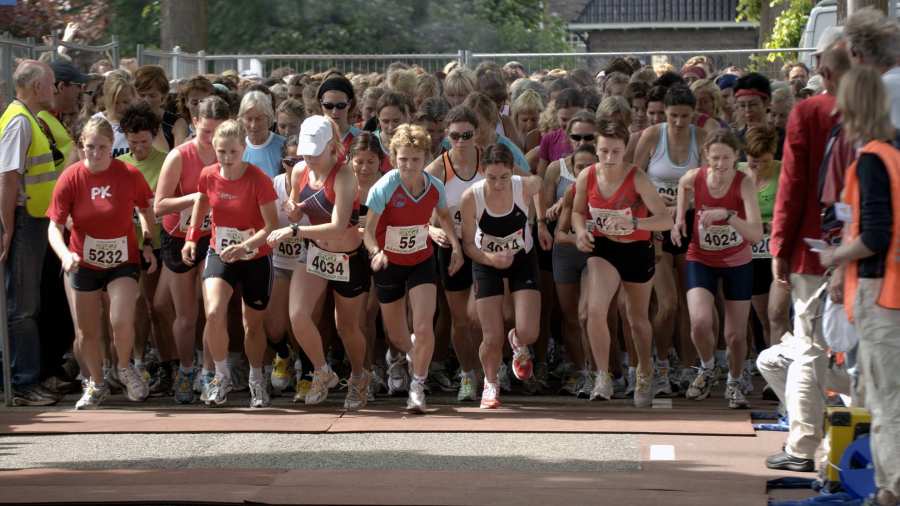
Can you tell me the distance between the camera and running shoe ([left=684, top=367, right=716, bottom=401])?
388 inches

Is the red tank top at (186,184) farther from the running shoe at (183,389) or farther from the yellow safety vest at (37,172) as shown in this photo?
the running shoe at (183,389)

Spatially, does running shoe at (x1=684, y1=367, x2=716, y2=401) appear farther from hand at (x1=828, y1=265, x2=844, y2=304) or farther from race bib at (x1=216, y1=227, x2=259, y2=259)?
hand at (x1=828, y1=265, x2=844, y2=304)

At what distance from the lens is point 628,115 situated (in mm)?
10148

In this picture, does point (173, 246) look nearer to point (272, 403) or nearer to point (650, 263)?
point (272, 403)

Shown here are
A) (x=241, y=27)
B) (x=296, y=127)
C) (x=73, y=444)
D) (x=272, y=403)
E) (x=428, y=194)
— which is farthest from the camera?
(x=241, y=27)

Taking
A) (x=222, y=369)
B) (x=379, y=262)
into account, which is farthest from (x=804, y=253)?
(x=222, y=369)

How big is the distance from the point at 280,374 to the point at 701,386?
103 inches

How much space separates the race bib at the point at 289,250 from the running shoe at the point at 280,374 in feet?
2.50

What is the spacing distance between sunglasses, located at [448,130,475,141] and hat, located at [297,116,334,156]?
791 millimetres

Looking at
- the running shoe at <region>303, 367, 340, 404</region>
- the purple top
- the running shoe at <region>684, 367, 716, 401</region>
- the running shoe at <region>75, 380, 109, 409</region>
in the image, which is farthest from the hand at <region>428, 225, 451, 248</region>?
the running shoe at <region>75, 380, 109, 409</region>

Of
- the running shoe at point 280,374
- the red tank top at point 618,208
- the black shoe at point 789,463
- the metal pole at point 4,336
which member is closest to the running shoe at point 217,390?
the running shoe at point 280,374

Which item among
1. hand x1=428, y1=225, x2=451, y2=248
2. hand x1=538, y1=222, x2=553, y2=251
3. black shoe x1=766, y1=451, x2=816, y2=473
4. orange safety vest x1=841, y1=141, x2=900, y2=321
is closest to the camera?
orange safety vest x1=841, y1=141, x2=900, y2=321

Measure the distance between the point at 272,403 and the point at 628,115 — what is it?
9.17 ft

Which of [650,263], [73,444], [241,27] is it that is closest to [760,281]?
[650,263]
